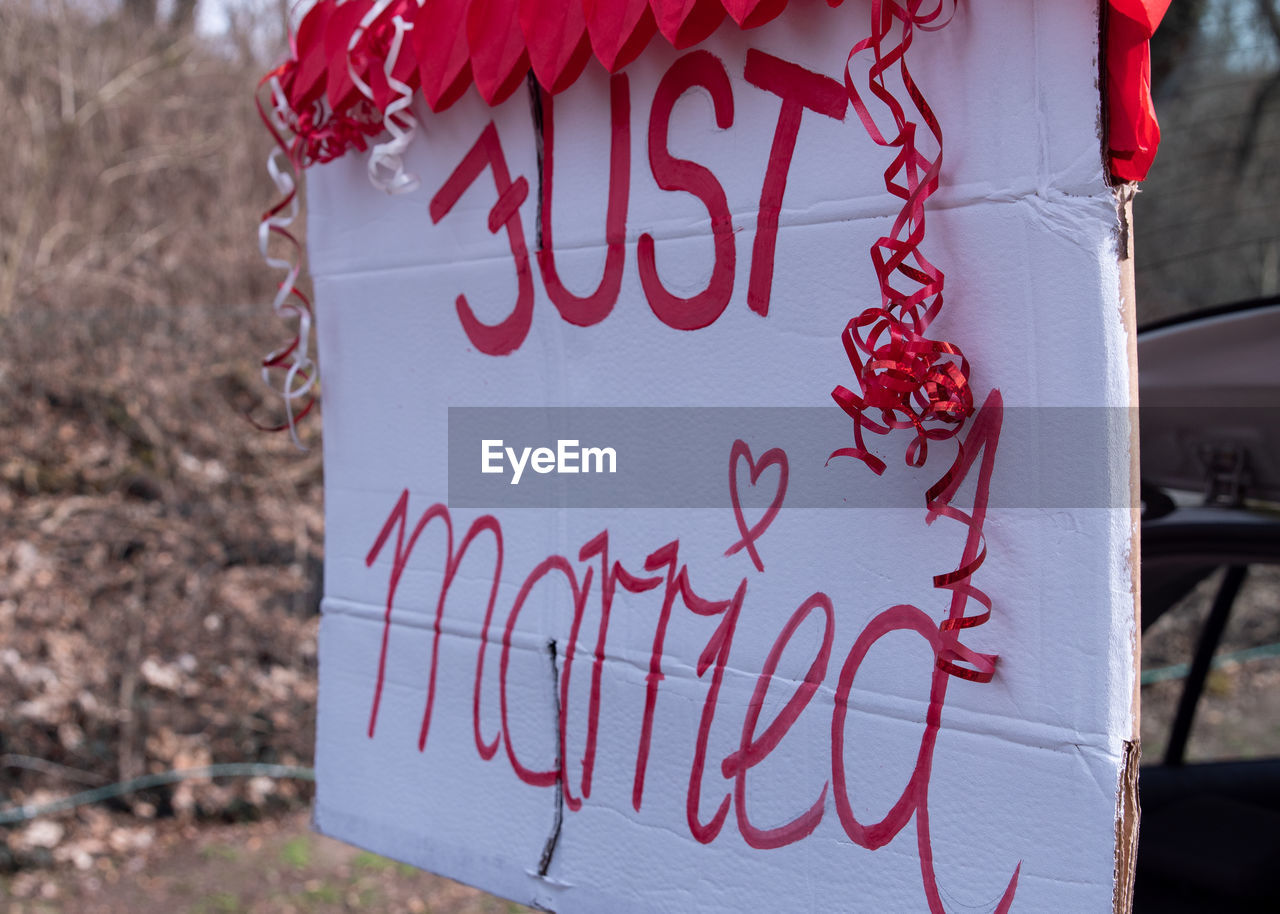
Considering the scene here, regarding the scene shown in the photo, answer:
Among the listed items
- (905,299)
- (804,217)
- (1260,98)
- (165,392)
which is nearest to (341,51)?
(804,217)

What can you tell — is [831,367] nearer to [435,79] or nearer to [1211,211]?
[435,79]

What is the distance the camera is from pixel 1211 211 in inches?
256

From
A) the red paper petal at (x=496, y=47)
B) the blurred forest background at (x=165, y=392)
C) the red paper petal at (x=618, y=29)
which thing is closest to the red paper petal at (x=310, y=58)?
the red paper petal at (x=496, y=47)

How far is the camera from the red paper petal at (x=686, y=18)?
4.47 ft

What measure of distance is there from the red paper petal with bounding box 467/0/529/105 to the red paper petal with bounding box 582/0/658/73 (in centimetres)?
17

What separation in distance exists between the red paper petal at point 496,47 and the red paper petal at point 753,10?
0.39m

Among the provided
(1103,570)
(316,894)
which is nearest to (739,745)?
(1103,570)

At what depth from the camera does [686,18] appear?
53.7 inches

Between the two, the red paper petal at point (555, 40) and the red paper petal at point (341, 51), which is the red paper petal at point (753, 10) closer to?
the red paper petal at point (555, 40)

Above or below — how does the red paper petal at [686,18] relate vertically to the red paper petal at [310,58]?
below

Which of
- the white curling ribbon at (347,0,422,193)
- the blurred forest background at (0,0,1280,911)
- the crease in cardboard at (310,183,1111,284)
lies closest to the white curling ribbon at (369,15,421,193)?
the white curling ribbon at (347,0,422,193)

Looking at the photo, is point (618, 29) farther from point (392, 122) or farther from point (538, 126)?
point (392, 122)

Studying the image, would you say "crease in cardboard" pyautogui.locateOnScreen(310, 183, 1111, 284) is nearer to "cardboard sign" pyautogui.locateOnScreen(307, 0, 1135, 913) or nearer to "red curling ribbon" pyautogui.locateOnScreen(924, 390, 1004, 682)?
"cardboard sign" pyautogui.locateOnScreen(307, 0, 1135, 913)

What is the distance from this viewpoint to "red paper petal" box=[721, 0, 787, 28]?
130 centimetres
